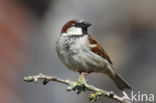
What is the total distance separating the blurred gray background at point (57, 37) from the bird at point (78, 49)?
9.55 feet

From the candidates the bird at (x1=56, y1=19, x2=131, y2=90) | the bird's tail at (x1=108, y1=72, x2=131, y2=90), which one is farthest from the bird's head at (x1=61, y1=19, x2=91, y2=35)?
the bird's tail at (x1=108, y1=72, x2=131, y2=90)

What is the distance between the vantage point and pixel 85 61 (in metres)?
4.69

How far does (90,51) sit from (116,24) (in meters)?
4.19

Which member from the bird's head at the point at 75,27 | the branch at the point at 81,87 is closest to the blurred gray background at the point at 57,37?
the bird's head at the point at 75,27

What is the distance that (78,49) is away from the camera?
4.64m

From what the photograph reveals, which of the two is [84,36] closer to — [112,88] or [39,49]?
[112,88]

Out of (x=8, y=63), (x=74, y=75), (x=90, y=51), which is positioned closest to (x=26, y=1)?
(x=8, y=63)

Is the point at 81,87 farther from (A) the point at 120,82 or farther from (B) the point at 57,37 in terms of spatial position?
(B) the point at 57,37

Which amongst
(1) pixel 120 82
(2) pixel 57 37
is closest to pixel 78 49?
(1) pixel 120 82

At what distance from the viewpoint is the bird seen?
4586mm

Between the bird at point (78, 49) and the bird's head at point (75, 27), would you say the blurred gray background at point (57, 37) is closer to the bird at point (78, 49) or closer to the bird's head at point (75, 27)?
the bird at point (78, 49)

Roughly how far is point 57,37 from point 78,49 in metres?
4.13

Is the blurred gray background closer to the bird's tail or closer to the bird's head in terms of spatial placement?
the bird's tail

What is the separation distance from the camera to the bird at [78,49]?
15.0 feet
